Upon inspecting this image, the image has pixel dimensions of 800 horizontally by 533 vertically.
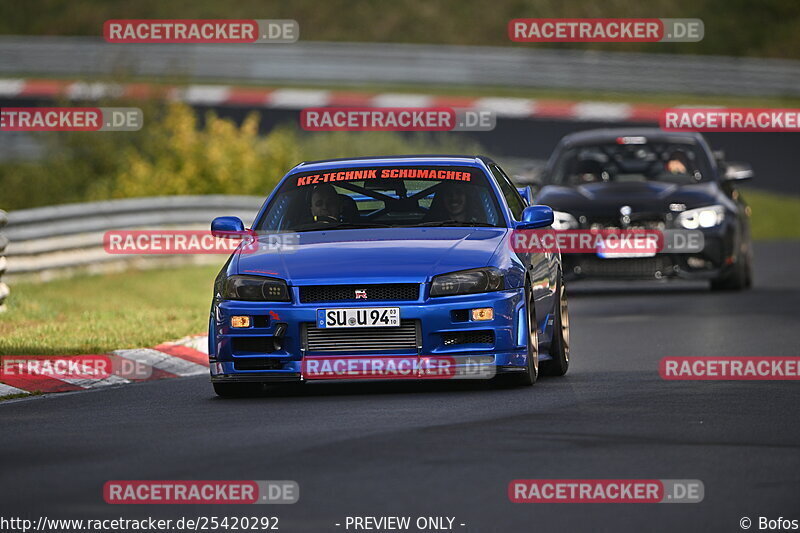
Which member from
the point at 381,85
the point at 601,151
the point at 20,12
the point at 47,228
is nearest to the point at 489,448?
the point at 601,151

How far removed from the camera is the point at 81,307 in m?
18.6

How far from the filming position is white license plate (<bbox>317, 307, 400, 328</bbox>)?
10.8 metres

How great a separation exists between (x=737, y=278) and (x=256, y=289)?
10.3 m

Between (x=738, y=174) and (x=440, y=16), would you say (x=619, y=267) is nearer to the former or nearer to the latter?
(x=738, y=174)

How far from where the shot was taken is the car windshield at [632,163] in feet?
67.6

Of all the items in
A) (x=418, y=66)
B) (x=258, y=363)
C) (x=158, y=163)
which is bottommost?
(x=258, y=363)

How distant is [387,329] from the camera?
10.9 metres

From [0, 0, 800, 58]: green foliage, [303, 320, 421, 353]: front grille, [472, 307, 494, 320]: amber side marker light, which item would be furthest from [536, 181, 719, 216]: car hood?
[0, 0, 800, 58]: green foliage

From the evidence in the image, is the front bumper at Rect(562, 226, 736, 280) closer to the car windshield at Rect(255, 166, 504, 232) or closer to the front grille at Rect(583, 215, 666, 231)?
the front grille at Rect(583, 215, 666, 231)

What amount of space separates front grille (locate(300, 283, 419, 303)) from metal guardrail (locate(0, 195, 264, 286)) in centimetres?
1052

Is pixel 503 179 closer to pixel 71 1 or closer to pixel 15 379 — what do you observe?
pixel 15 379

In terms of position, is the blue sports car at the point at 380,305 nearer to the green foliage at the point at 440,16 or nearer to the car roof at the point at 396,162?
the car roof at the point at 396,162

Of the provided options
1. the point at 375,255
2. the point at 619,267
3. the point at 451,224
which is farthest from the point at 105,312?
the point at 375,255

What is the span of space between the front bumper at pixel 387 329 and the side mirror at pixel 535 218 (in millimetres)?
947
